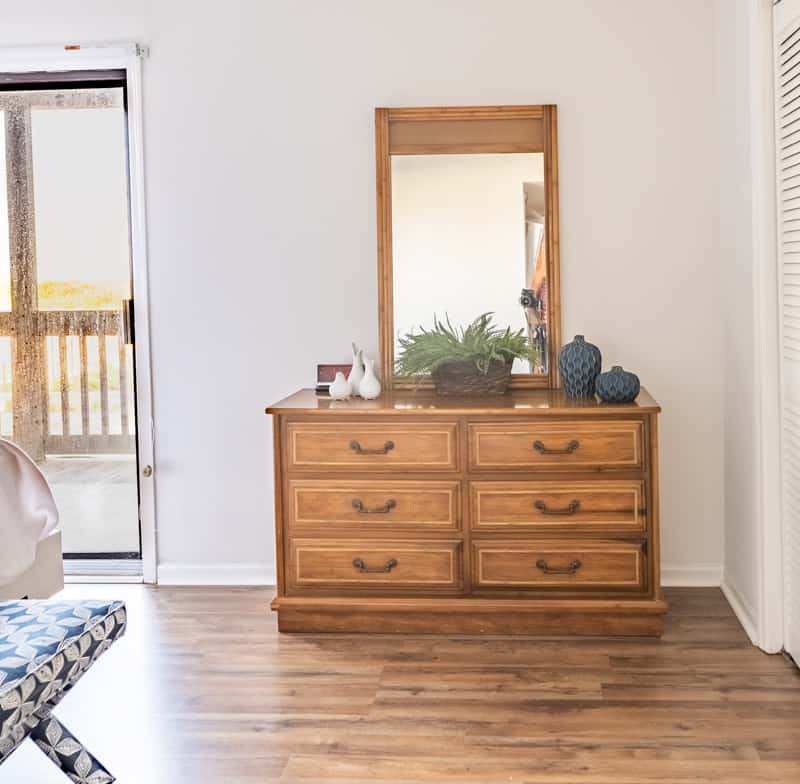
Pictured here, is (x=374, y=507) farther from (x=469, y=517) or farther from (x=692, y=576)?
(x=692, y=576)

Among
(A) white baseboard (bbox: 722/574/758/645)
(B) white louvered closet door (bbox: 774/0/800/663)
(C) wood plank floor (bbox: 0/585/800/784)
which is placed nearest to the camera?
(C) wood plank floor (bbox: 0/585/800/784)

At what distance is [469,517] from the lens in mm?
3588

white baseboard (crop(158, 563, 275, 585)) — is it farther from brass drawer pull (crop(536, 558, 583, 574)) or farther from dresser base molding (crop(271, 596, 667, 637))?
brass drawer pull (crop(536, 558, 583, 574))

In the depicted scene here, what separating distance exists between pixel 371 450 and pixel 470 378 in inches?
19.1


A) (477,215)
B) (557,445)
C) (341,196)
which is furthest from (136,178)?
(557,445)

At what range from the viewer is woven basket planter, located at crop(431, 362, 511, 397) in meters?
3.85

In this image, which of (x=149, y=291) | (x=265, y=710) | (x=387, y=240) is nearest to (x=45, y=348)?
(x=149, y=291)

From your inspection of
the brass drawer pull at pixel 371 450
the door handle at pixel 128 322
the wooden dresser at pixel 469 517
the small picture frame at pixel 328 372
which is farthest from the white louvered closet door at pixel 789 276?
the door handle at pixel 128 322

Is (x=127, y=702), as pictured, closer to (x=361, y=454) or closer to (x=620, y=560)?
(x=361, y=454)

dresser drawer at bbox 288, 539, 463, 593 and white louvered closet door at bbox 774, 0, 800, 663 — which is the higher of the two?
white louvered closet door at bbox 774, 0, 800, 663

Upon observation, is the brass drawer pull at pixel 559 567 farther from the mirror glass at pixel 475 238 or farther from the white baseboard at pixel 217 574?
the white baseboard at pixel 217 574

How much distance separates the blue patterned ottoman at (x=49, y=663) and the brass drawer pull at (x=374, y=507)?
3.98ft

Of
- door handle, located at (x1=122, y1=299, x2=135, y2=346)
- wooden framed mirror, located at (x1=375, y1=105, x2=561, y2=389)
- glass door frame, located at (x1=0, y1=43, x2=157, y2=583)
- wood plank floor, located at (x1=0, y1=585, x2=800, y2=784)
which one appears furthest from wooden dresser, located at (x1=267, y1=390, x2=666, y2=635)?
door handle, located at (x1=122, y1=299, x2=135, y2=346)

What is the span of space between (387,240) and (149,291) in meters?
0.96
